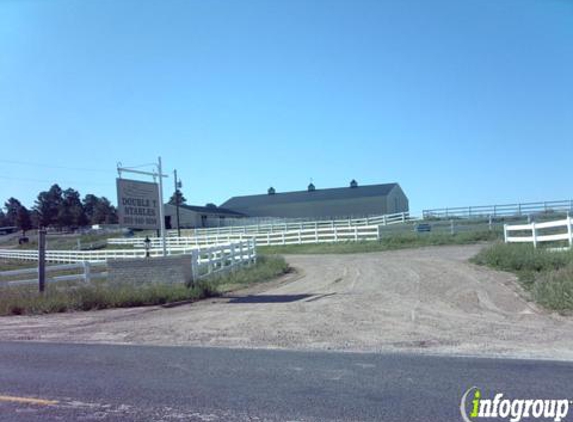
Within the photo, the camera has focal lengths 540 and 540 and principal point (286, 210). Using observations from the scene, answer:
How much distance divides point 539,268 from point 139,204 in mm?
13405

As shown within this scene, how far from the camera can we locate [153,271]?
17.6 m

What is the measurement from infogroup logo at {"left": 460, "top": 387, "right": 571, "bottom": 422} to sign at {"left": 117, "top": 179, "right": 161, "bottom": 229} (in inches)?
564

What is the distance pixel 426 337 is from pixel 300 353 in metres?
2.32

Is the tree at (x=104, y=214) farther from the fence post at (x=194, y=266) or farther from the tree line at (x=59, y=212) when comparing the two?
the fence post at (x=194, y=266)

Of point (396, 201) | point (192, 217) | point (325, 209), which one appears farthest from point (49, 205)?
point (396, 201)

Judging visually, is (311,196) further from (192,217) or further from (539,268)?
(539,268)

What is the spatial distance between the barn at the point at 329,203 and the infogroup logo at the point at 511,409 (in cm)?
7230

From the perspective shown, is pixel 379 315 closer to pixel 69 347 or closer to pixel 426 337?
pixel 426 337

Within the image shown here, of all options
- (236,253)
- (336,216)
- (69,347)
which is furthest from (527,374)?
(336,216)

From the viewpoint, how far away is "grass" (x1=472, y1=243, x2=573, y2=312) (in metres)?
11.8

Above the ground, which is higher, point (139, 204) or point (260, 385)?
point (139, 204)

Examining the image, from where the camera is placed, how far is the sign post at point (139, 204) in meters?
18.3

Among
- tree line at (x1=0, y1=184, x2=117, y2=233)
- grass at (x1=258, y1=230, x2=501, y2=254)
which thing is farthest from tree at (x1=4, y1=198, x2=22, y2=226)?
grass at (x1=258, y1=230, x2=501, y2=254)

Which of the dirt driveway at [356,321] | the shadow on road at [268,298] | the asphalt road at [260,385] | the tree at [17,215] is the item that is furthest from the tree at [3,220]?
the asphalt road at [260,385]
